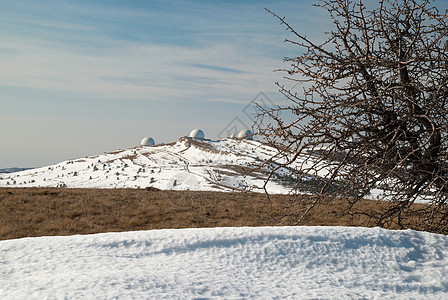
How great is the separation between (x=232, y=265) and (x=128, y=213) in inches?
348

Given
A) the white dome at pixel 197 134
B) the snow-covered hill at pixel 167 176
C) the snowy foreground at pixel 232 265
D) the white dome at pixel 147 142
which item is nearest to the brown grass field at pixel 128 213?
the snowy foreground at pixel 232 265

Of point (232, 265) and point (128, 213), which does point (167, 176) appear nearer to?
point (128, 213)

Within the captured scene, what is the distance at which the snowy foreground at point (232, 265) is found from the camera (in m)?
3.19

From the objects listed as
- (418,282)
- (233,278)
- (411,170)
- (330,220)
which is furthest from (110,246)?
(330,220)

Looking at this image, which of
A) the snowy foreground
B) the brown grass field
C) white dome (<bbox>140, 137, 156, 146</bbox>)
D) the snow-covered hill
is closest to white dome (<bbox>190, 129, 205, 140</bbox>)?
white dome (<bbox>140, 137, 156, 146</bbox>)

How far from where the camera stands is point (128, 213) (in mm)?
11961

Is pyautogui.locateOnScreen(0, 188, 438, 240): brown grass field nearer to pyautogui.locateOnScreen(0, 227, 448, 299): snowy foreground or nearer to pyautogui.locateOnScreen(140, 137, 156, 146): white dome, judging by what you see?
pyautogui.locateOnScreen(0, 227, 448, 299): snowy foreground

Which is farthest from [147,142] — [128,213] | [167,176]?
[128,213]

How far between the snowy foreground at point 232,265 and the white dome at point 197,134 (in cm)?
6234

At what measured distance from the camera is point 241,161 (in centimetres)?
3841

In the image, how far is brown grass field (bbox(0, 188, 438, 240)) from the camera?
10.2 meters

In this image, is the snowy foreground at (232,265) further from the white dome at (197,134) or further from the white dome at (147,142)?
the white dome at (147,142)

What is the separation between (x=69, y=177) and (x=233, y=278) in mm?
34235

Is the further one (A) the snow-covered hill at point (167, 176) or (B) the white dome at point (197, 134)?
(B) the white dome at point (197, 134)
